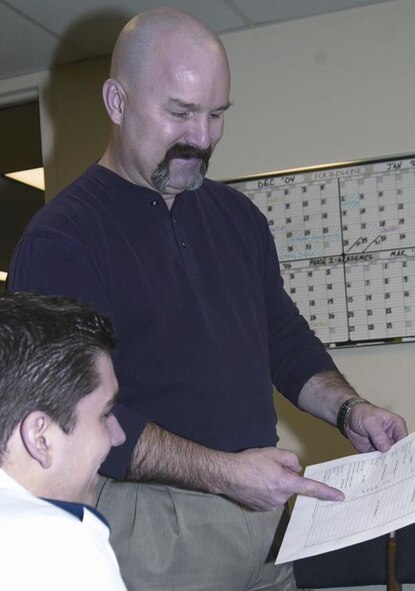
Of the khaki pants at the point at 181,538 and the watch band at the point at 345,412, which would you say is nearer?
the khaki pants at the point at 181,538

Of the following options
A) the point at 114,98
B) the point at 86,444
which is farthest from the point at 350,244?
the point at 86,444

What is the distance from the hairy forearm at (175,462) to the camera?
1.50m

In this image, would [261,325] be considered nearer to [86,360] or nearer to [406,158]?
[86,360]

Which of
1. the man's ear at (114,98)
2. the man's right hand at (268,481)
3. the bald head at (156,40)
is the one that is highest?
the bald head at (156,40)

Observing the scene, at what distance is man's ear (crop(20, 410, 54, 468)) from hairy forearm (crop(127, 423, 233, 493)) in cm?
50

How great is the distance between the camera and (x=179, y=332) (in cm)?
168

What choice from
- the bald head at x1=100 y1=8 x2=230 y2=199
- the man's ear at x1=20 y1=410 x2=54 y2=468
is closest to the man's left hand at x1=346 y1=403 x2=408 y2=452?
the bald head at x1=100 y1=8 x2=230 y2=199

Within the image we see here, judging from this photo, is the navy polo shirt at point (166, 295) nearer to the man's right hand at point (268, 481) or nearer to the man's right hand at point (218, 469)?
the man's right hand at point (218, 469)

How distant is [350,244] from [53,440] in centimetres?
257

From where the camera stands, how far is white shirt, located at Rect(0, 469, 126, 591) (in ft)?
2.65

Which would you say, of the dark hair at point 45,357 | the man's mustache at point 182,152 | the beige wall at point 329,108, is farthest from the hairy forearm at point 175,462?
the beige wall at point 329,108

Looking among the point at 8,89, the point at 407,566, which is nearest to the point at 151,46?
the point at 407,566

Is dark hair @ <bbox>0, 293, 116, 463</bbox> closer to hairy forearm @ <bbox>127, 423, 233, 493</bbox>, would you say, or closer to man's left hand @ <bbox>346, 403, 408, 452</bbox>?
hairy forearm @ <bbox>127, 423, 233, 493</bbox>

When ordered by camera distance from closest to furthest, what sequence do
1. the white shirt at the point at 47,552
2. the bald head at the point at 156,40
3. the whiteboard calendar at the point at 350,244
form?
the white shirt at the point at 47,552, the bald head at the point at 156,40, the whiteboard calendar at the point at 350,244
